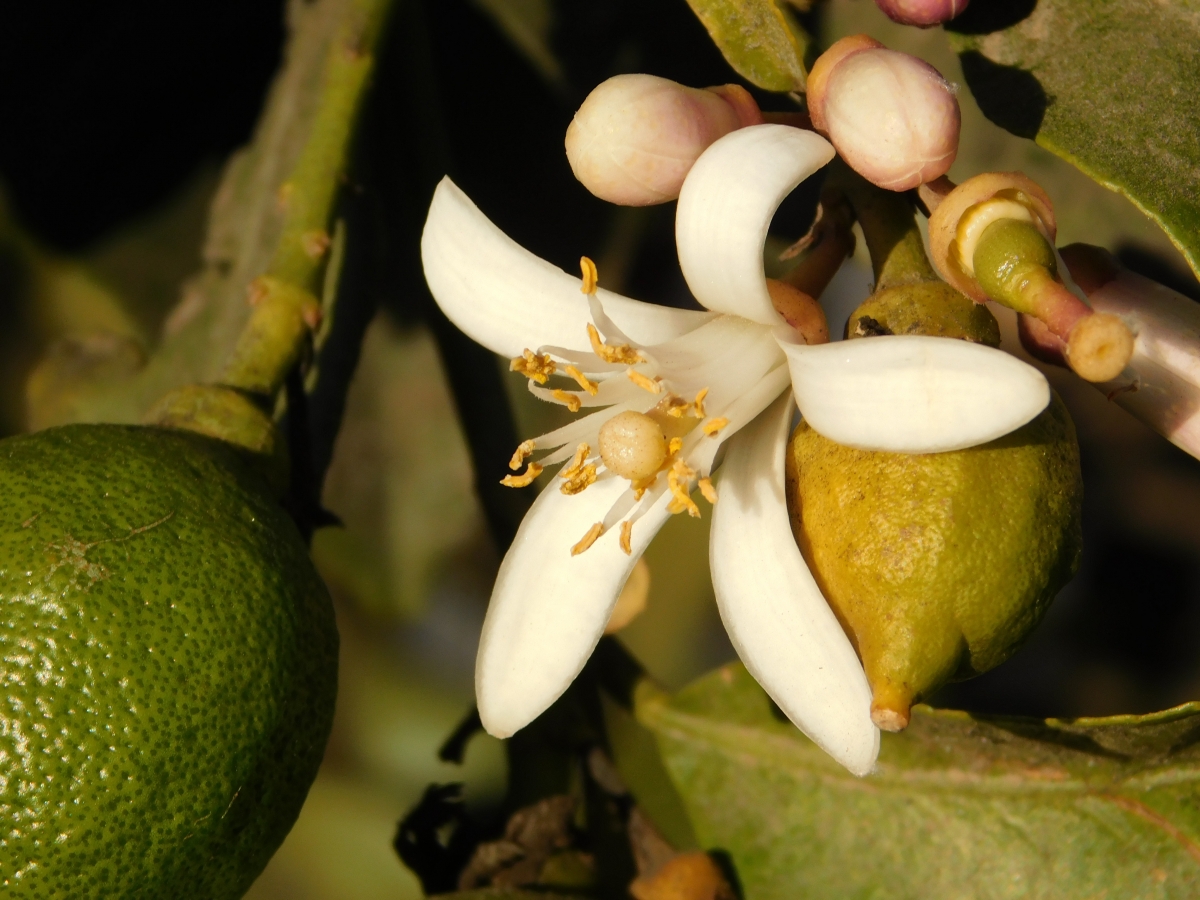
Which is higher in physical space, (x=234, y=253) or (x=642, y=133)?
(x=642, y=133)

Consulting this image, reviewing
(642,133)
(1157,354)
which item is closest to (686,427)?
(642,133)

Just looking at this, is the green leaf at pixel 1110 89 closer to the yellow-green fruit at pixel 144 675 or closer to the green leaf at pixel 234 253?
the yellow-green fruit at pixel 144 675

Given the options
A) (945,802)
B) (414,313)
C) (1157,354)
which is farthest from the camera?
(414,313)

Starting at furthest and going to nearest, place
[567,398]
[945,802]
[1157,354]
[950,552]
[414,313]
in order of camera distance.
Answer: [414,313] → [945,802] → [567,398] → [1157,354] → [950,552]

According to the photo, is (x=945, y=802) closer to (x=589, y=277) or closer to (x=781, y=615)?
(x=781, y=615)

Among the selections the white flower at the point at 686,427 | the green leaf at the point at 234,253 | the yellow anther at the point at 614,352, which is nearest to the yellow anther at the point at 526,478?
the white flower at the point at 686,427

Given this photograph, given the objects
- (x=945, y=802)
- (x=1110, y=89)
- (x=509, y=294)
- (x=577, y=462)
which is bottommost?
(x=945, y=802)

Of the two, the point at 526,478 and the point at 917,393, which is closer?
the point at 917,393
